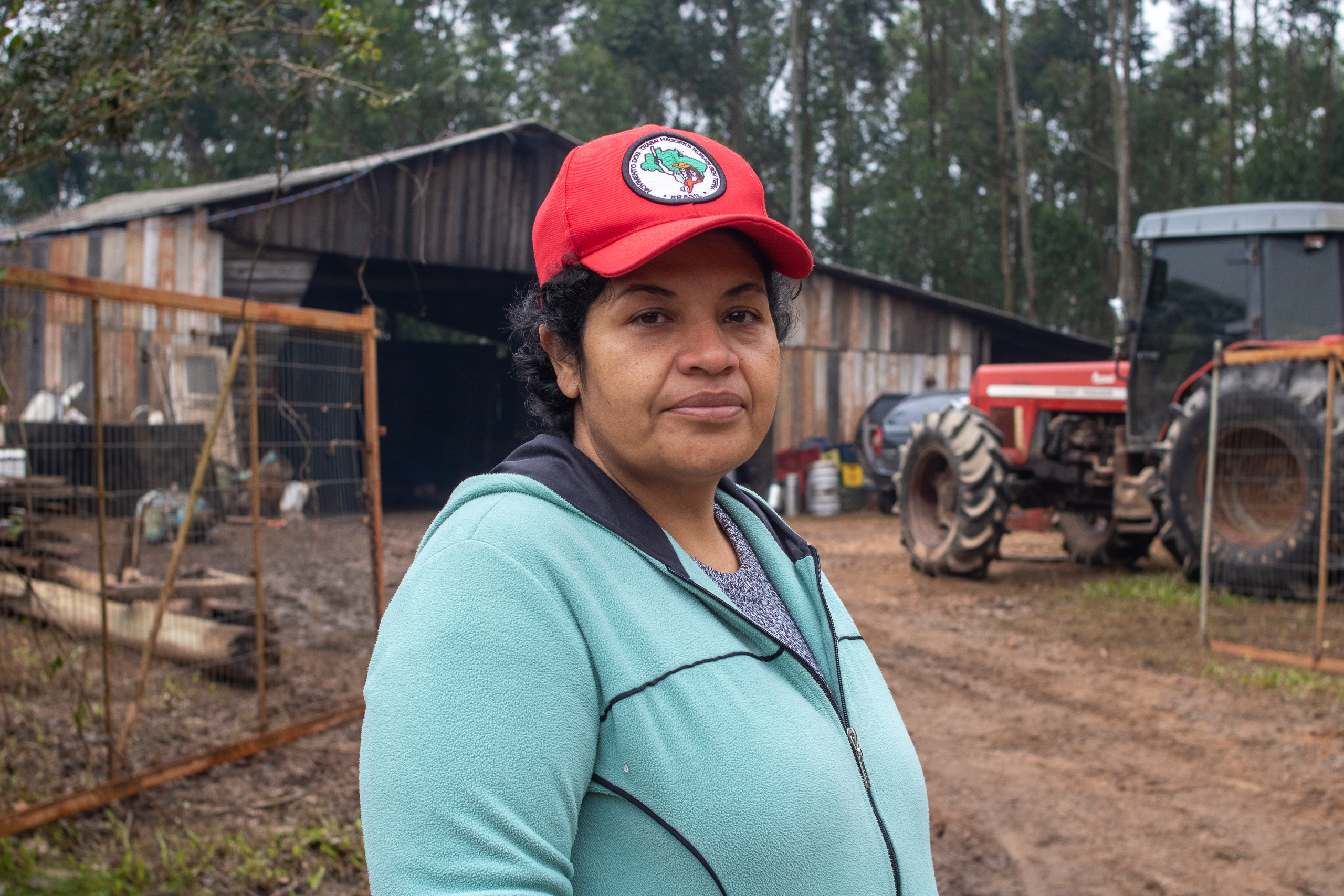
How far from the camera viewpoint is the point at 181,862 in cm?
351

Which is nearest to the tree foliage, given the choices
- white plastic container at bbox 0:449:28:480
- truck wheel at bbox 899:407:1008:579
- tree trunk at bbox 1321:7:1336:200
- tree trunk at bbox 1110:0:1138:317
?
tree trunk at bbox 1321:7:1336:200

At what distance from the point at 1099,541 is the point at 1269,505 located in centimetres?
257

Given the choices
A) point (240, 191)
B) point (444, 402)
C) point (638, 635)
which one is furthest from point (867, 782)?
point (444, 402)

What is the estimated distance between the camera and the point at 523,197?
528 inches

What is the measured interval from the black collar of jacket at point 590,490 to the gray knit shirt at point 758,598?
0.12 meters

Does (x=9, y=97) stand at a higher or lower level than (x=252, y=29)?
lower

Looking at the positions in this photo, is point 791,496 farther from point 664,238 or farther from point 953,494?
point 664,238

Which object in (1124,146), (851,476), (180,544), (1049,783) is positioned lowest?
(1049,783)

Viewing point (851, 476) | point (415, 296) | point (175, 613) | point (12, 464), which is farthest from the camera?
point (415, 296)

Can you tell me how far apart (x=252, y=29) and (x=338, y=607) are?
5060 millimetres

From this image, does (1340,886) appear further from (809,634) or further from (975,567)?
(975,567)

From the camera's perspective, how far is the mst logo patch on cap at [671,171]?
1.35 metres

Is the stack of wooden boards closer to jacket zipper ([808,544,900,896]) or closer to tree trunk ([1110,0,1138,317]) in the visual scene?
jacket zipper ([808,544,900,896])

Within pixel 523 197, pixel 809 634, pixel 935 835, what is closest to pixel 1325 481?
pixel 935 835
